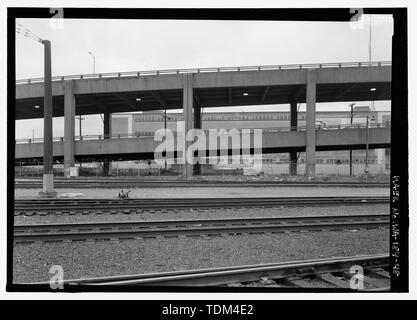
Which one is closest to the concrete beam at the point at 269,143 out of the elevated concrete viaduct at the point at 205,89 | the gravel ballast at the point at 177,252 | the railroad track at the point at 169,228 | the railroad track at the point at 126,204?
the elevated concrete viaduct at the point at 205,89

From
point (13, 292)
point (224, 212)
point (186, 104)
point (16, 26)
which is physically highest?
point (186, 104)

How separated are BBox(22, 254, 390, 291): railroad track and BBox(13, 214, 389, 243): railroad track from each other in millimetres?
2865

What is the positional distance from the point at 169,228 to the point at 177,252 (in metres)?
1.58

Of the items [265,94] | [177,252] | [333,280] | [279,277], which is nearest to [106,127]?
[265,94]

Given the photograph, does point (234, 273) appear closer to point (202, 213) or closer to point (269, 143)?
point (202, 213)

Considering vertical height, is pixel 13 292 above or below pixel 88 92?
below

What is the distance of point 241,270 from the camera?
3.93 meters

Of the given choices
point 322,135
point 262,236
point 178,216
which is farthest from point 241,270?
point 322,135

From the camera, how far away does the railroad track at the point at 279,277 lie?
3.64m

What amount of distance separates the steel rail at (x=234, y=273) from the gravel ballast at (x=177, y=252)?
43.2 inches

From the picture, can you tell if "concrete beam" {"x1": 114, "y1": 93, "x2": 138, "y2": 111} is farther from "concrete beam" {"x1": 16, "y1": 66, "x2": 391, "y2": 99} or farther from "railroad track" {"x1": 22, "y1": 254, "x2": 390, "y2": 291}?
"railroad track" {"x1": 22, "y1": 254, "x2": 390, "y2": 291}

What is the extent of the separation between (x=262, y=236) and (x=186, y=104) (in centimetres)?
2201
